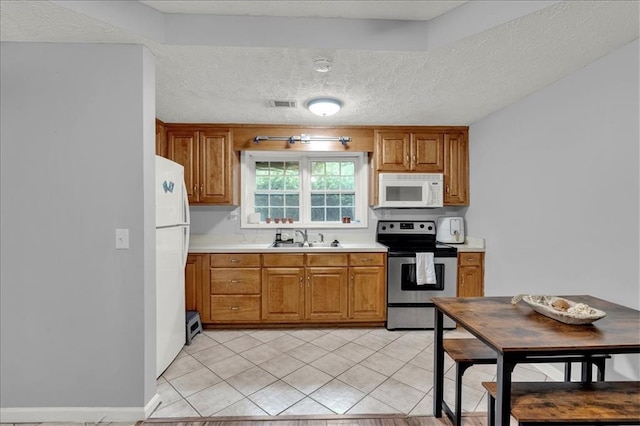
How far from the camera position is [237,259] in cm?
320

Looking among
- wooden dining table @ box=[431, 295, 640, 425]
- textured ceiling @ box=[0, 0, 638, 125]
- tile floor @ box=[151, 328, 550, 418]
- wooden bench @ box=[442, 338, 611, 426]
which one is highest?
textured ceiling @ box=[0, 0, 638, 125]

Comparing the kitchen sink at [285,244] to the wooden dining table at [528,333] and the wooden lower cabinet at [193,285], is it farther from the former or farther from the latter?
the wooden dining table at [528,333]

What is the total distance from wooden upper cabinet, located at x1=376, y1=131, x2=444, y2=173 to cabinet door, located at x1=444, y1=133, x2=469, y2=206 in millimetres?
88

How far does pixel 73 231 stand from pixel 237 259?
157 cm

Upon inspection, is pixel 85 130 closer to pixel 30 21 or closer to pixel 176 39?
pixel 30 21

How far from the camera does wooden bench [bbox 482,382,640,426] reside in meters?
1.16

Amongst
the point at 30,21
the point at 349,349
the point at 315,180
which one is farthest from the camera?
the point at 315,180

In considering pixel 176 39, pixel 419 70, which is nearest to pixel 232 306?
pixel 176 39

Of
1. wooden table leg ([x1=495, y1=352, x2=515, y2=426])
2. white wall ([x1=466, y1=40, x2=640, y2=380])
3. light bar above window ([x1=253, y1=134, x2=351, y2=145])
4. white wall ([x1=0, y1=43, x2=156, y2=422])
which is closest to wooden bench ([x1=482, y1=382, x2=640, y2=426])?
wooden table leg ([x1=495, y1=352, x2=515, y2=426])

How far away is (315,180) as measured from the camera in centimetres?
390

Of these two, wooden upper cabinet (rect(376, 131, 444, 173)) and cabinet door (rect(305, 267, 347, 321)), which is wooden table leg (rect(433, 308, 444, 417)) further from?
wooden upper cabinet (rect(376, 131, 444, 173))

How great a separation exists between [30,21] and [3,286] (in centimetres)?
154

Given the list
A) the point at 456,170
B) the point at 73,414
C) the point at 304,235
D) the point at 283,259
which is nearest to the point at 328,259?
the point at 283,259

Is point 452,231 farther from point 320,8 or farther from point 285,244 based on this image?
point 320,8
